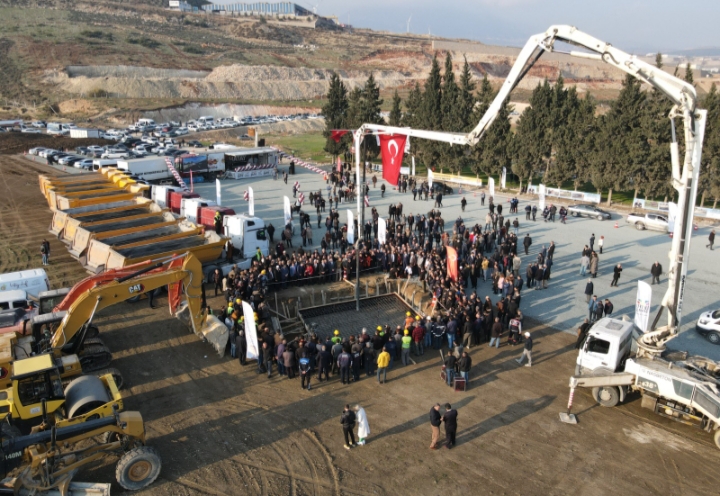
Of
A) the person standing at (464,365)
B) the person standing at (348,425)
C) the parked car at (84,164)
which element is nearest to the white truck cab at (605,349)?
the person standing at (464,365)

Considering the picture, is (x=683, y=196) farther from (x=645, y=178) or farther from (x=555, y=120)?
(x=555, y=120)

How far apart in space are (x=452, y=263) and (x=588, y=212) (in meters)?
17.8

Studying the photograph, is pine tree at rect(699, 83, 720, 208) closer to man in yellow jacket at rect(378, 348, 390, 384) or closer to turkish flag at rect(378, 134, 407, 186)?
turkish flag at rect(378, 134, 407, 186)

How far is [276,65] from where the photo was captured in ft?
436

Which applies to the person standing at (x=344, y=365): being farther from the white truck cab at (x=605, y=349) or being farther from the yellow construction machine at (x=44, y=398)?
the white truck cab at (x=605, y=349)

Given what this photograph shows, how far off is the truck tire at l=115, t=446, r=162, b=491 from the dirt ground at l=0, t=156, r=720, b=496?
26 cm

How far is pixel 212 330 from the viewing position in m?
16.1

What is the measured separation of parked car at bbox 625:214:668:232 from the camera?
3006cm

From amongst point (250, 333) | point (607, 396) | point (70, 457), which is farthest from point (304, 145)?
point (70, 457)

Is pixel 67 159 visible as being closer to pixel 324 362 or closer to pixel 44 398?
pixel 44 398

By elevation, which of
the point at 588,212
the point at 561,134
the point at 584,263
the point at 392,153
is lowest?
the point at 584,263

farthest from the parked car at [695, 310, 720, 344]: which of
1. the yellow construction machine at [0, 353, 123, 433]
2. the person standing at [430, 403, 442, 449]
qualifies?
the yellow construction machine at [0, 353, 123, 433]

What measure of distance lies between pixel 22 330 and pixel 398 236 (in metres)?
16.3

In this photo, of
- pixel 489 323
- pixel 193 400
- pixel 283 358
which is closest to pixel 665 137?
pixel 489 323
